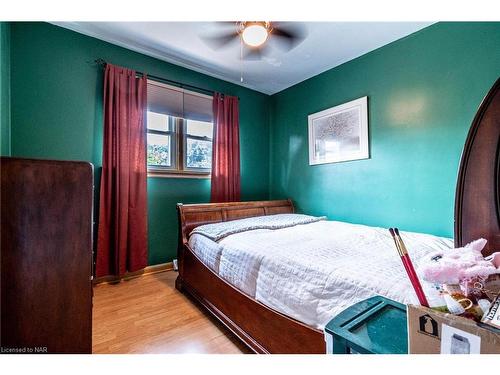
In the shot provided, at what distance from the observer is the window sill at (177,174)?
8.96 ft

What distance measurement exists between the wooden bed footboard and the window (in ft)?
2.55

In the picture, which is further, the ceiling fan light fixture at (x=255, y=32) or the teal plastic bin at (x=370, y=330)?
the ceiling fan light fixture at (x=255, y=32)

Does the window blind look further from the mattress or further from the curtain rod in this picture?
the mattress

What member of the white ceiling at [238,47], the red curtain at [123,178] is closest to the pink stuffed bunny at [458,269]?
the white ceiling at [238,47]

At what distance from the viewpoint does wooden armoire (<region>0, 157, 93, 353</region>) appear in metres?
0.78

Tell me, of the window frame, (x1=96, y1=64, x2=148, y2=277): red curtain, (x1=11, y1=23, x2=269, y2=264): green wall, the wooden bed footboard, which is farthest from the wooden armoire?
the window frame

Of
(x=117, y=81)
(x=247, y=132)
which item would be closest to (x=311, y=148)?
(x=247, y=132)

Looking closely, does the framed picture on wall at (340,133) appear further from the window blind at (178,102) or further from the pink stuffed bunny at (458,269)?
the pink stuffed bunny at (458,269)

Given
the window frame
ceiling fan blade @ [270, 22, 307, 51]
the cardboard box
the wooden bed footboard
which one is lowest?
the wooden bed footboard

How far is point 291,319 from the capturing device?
3.74 feet

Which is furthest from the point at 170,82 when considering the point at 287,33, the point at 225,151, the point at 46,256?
the point at 46,256

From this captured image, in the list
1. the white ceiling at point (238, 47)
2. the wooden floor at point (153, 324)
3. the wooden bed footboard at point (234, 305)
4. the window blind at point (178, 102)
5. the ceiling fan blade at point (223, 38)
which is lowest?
the wooden floor at point (153, 324)

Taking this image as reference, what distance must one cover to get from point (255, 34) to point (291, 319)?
186 centimetres

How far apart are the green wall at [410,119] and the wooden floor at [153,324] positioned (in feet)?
6.62
